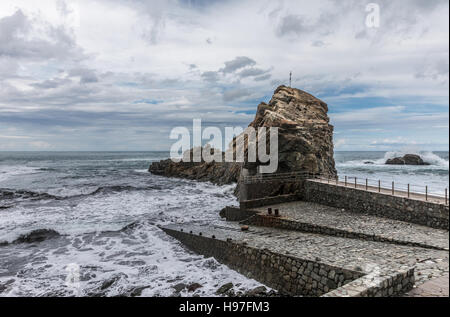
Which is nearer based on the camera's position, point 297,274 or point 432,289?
point 432,289

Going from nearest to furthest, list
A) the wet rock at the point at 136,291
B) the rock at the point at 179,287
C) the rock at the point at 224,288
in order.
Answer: the rock at the point at 224,288, the wet rock at the point at 136,291, the rock at the point at 179,287

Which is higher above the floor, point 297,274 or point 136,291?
point 297,274

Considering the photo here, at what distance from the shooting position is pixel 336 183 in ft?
58.2

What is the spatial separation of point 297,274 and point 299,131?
1419cm

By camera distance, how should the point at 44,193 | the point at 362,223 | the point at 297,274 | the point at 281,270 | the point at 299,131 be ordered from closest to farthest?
the point at 297,274, the point at 281,270, the point at 362,223, the point at 299,131, the point at 44,193

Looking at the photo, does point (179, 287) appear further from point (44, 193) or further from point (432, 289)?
point (44, 193)

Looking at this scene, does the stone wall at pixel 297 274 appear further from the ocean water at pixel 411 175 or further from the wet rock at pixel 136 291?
the ocean water at pixel 411 175

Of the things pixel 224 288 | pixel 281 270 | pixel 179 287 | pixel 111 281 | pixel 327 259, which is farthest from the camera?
pixel 111 281

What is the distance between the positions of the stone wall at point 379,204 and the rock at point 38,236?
52.6ft

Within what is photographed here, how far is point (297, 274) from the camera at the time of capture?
8.59 meters

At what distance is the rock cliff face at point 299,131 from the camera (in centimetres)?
2067

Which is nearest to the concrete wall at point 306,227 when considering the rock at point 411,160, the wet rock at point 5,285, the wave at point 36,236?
the wet rock at point 5,285

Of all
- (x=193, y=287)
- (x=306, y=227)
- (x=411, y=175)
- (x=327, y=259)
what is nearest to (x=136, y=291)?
(x=193, y=287)
